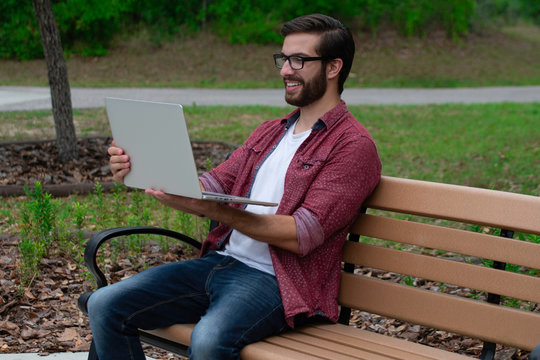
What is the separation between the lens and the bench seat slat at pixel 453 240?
266 centimetres

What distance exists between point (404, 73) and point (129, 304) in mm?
17841

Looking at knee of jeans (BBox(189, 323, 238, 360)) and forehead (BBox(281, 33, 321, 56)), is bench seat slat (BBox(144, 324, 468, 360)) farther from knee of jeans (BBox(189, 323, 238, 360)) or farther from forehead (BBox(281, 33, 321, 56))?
forehead (BBox(281, 33, 321, 56))

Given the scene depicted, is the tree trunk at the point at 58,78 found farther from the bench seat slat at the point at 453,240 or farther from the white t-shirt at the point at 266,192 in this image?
the bench seat slat at the point at 453,240

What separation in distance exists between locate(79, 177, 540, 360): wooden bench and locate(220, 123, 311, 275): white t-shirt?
0.33 meters

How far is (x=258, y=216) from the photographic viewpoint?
257 cm

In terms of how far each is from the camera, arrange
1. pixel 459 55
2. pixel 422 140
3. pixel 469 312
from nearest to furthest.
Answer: pixel 469 312
pixel 422 140
pixel 459 55

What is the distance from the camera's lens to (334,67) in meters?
2.91

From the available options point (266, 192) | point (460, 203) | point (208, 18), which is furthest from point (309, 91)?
point (208, 18)

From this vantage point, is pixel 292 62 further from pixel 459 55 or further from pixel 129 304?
pixel 459 55

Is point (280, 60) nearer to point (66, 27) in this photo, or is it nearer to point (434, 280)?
point (434, 280)

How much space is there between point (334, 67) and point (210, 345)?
3.97 feet

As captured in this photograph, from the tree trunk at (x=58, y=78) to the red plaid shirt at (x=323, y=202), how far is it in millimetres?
5321

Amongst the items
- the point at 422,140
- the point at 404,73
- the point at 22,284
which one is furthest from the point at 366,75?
the point at 22,284

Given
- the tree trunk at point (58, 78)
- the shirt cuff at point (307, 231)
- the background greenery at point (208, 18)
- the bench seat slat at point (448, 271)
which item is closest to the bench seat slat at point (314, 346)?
the shirt cuff at point (307, 231)
